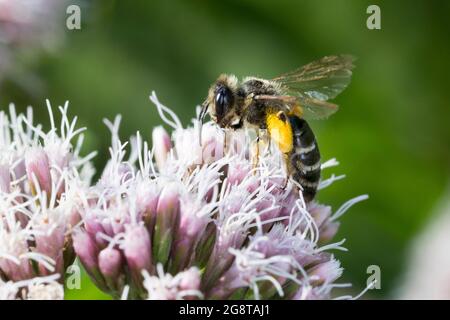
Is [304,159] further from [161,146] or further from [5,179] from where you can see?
[5,179]

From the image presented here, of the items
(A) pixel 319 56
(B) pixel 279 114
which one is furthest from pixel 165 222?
(A) pixel 319 56

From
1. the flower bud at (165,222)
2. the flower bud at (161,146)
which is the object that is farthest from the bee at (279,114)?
the flower bud at (165,222)

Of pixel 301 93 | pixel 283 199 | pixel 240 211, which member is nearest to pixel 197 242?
pixel 240 211

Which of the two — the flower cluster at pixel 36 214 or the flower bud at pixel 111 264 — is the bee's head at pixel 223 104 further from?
the flower bud at pixel 111 264

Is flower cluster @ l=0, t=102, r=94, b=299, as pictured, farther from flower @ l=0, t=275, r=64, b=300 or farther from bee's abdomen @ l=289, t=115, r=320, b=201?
bee's abdomen @ l=289, t=115, r=320, b=201

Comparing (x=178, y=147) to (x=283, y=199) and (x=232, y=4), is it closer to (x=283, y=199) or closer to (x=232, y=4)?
(x=283, y=199)
